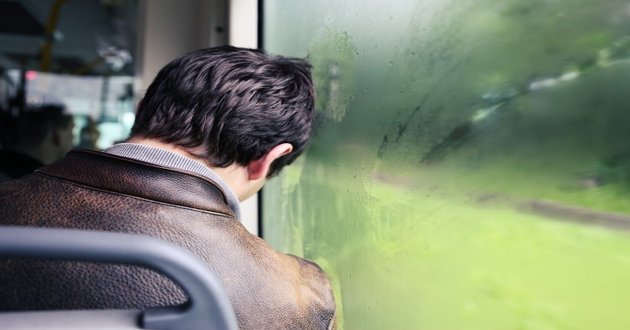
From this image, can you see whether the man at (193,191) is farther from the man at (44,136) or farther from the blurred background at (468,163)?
the man at (44,136)

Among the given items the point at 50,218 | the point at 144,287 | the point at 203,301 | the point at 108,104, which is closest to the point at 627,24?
the point at 203,301

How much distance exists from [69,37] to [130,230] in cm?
389

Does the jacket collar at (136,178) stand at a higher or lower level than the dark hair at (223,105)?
lower

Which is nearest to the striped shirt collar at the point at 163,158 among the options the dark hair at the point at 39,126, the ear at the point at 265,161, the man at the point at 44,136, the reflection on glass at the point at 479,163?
the ear at the point at 265,161

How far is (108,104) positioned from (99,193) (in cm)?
348

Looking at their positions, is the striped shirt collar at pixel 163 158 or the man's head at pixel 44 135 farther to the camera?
the man's head at pixel 44 135

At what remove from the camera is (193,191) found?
89cm

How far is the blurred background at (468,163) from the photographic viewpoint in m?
0.71

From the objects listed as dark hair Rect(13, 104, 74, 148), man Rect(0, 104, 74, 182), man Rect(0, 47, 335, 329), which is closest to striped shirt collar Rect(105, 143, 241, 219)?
man Rect(0, 47, 335, 329)

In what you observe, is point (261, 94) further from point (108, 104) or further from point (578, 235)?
point (108, 104)

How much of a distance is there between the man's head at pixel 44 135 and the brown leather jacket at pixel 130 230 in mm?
2473

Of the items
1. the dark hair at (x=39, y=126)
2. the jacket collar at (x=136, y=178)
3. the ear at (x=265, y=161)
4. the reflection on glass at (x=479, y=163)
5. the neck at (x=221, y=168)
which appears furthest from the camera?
the dark hair at (x=39, y=126)

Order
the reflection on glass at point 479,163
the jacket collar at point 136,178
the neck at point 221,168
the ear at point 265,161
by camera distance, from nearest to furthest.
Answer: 1. the reflection on glass at point 479,163
2. the jacket collar at point 136,178
3. the neck at point 221,168
4. the ear at point 265,161

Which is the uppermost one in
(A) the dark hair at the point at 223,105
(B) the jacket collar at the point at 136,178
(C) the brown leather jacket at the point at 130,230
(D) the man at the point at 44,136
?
(A) the dark hair at the point at 223,105
